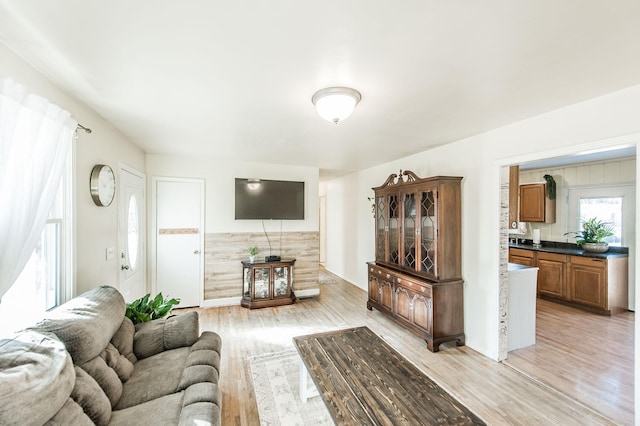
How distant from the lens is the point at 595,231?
4457 mm

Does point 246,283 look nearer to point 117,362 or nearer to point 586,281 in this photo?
point 117,362

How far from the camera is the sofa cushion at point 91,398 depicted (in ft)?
4.33

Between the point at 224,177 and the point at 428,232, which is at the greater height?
the point at 224,177

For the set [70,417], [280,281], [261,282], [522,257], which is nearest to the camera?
[70,417]

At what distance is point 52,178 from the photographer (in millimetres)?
1600

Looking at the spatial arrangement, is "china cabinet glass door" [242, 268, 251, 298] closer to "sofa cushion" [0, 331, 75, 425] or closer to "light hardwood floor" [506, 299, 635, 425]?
"sofa cushion" [0, 331, 75, 425]

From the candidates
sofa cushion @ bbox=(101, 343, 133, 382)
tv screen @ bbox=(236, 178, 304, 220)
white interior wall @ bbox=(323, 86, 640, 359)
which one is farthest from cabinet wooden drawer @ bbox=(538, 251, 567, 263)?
sofa cushion @ bbox=(101, 343, 133, 382)

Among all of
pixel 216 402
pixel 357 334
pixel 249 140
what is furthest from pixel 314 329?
pixel 249 140

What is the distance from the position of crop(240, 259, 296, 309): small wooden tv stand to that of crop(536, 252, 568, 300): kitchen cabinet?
4379mm

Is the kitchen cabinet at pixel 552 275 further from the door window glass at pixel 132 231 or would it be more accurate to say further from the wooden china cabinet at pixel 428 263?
the door window glass at pixel 132 231

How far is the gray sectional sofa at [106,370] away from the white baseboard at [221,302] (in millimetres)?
2214

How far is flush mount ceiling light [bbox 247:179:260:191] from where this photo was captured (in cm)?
454

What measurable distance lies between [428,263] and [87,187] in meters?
3.50

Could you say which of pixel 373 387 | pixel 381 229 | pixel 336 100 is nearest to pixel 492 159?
pixel 381 229
